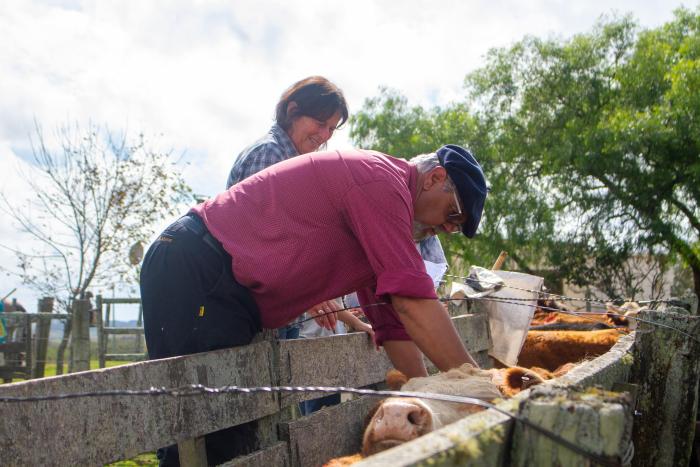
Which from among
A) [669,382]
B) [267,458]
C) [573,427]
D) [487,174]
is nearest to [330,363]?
[267,458]

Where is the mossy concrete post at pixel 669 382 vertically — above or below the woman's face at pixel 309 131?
below

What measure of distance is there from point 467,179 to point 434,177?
0.14 metres

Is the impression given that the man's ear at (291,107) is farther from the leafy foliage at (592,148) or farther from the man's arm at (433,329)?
Answer: the leafy foliage at (592,148)

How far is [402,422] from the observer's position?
6.89 ft

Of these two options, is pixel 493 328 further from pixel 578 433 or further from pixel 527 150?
pixel 527 150

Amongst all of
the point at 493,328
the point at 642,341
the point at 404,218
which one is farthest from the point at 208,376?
the point at 493,328

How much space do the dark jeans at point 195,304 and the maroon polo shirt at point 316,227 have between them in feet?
0.24

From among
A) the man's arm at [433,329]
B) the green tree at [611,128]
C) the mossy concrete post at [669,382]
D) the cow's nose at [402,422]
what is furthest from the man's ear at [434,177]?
the green tree at [611,128]

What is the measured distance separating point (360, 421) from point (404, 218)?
1167 mm

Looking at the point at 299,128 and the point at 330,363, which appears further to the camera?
the point at 299,128

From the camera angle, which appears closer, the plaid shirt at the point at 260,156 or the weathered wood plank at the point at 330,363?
the weathered wood plank at the point at 330,363

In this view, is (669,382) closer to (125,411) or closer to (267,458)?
(267,458)

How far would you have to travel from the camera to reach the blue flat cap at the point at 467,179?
9.38ft

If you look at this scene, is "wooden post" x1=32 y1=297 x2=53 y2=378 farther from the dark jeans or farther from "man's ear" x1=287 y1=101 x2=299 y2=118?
the dark jeans
